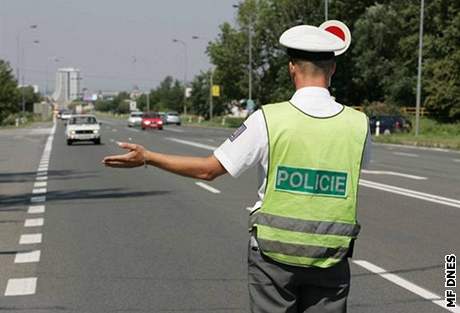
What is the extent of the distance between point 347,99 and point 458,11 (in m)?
18.9

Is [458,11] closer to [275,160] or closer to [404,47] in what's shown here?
[404,47]

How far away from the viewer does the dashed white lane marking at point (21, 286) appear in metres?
6.79

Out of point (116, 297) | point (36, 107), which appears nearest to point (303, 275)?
point (116, 297)

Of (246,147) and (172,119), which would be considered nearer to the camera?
(246,147)

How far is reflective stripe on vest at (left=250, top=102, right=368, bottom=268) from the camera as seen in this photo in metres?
3.02

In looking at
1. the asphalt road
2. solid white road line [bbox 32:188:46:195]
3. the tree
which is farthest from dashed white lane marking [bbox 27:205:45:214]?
the tree

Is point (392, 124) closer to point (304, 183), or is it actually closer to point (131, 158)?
point (131, 158)

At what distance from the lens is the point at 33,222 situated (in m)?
11.0

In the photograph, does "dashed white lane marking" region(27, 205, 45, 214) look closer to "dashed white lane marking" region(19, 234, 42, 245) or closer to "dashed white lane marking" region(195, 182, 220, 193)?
"dashed white lane marking" region(19, 234, 42, 245)

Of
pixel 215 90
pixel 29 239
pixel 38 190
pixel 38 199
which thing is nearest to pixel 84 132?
pixel 38 190

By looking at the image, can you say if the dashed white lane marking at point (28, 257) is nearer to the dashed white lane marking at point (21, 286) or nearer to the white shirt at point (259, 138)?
the dashed white lane marking at point (21, 286)

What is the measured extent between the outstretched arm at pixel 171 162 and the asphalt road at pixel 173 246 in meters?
3.09

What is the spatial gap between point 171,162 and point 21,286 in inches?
167

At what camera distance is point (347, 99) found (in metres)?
74.4
